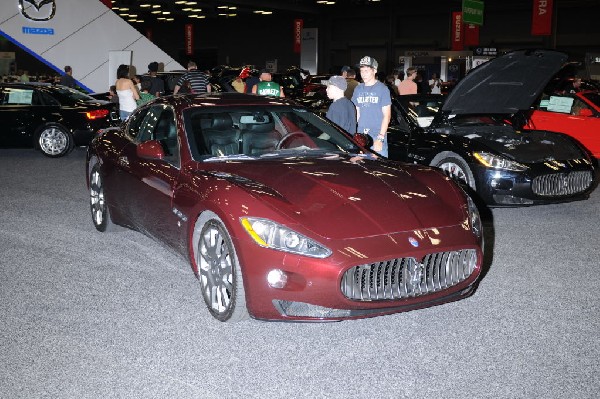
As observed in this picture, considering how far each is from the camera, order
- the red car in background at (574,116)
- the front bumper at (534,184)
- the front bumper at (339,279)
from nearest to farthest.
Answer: the front bumper at (339,279), the front bumper at (534,184), the red car in background at (574,116)

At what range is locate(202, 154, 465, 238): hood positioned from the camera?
4332 millimetres

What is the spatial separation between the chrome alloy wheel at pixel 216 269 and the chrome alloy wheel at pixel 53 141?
10.1 meters

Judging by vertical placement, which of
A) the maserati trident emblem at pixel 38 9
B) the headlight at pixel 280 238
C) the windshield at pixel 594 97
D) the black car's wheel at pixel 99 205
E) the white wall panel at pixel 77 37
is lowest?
the black car's wheel at pixel 99 205

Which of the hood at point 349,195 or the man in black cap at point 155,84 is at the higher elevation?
the man in black cap at point 155,84

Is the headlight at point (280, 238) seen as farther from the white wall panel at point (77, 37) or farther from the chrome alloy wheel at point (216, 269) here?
the white wall panel at point (77, 37)

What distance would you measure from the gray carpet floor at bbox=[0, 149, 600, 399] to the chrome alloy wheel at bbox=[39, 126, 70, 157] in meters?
7.66

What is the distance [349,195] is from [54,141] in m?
10.7

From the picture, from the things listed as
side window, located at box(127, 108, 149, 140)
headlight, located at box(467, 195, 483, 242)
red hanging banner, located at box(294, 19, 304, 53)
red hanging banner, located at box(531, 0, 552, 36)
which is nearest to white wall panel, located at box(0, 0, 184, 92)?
red hanging banner, located at box(531, 0, 552, 36)

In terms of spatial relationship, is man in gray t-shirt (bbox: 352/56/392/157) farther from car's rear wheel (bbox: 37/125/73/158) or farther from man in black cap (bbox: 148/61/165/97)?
man in black cap (bbox: 148/61/165/97)

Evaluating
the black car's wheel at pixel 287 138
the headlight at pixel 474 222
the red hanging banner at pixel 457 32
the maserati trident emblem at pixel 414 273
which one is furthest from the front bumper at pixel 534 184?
the red hanging banner at pixel 457 32

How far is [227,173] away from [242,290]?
0.95 m

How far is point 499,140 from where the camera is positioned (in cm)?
855

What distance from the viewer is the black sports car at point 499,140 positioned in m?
8.12

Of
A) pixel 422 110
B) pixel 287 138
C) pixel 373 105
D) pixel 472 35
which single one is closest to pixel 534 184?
pixel 373 105
